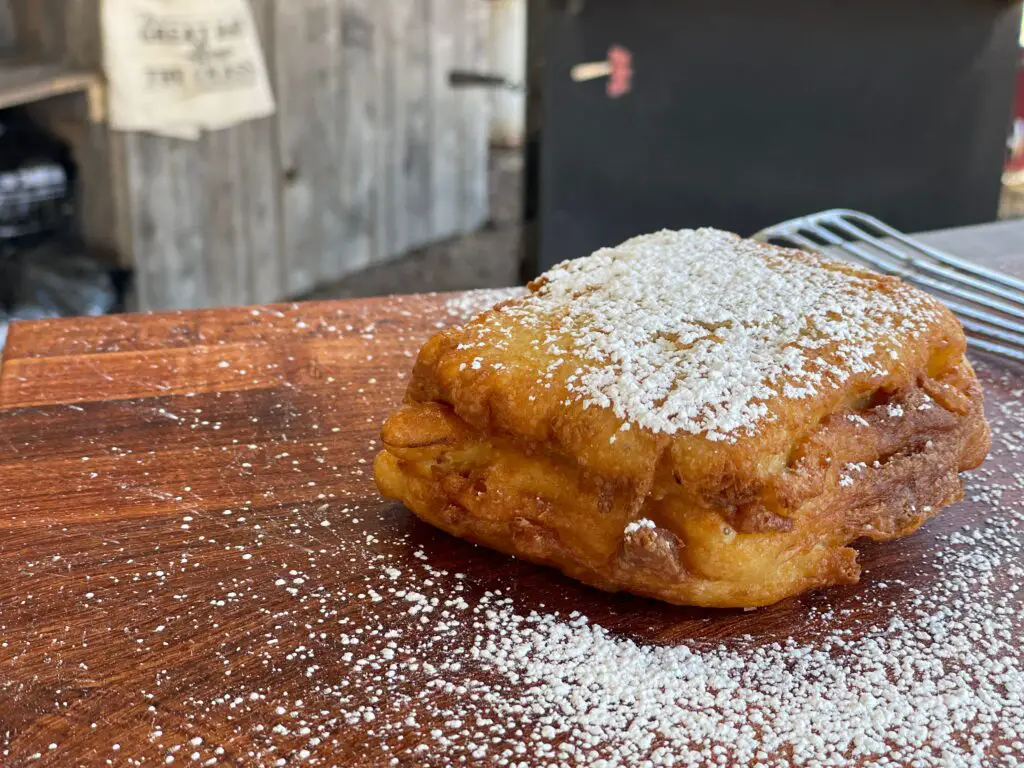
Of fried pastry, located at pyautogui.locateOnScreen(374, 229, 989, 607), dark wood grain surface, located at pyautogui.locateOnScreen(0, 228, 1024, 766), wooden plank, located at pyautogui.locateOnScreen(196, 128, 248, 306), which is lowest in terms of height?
wooden plank, located at pyautogui.locateOnScreen(196, 128, 248, 306)

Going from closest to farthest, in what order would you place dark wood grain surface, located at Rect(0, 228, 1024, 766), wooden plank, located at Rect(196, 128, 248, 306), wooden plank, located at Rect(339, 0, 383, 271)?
dark wood grain surface, located at Rect(0, 228, 1024, 766) → wooden plank, located at Rect(196, 128, 248, 306) → wooden plank, located at Rect(339, 0, 383, 271)

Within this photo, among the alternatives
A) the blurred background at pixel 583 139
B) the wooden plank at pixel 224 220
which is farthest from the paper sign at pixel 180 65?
the wooden plank at pixel 224 220

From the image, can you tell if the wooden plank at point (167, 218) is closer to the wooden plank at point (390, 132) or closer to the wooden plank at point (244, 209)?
the wooden plank at point (244, 209)

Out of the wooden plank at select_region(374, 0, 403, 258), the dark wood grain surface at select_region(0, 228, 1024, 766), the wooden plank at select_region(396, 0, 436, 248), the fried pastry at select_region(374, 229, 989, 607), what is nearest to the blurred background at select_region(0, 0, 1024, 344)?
the wooden plank at select_region(374, 0, 403, 258)

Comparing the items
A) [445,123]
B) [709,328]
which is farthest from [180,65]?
[709,328]

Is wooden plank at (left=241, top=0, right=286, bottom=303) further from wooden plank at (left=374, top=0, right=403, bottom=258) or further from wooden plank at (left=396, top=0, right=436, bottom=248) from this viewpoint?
wooden plank at (left=396, top=0, right=436, bottom=248)

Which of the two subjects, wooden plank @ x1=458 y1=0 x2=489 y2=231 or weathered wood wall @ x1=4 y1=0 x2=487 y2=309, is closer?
weathered wood wall @ x1=4 y1=0 x2=487 y2=309
